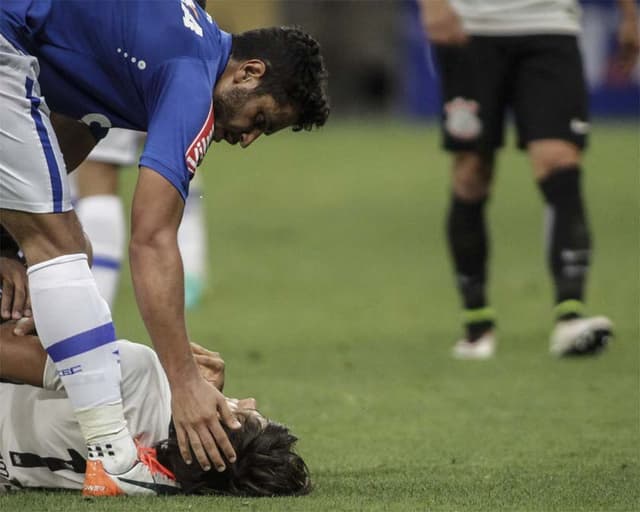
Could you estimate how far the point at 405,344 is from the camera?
22.7 ft

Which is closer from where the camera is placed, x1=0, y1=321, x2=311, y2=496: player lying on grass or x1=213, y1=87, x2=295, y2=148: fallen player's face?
x1=0, y1=321, x2=311, y2=496: player lying on grass

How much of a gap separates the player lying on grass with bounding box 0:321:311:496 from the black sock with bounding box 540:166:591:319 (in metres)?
2.53

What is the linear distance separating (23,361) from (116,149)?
2.52 m

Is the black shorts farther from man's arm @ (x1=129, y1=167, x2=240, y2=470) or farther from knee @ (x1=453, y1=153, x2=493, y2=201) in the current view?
man's arm @ (x1=129, y1=167, x2=240, y2=470)

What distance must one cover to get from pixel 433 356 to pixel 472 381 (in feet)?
2.13

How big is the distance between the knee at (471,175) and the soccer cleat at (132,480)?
3002 millimetres

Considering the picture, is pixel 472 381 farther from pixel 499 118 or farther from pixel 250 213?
pixel 250 213

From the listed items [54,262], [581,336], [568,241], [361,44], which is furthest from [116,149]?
[361,44]

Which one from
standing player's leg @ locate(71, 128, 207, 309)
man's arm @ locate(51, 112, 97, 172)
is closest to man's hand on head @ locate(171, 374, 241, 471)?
man's arm @ locate(51, 112, 97, 172)

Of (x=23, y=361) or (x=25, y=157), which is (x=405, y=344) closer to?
(x=23, y=361)

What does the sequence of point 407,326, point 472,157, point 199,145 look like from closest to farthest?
point 199,145
point 472,157
point 407,326

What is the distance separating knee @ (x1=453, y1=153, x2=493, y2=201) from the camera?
667 centimetres

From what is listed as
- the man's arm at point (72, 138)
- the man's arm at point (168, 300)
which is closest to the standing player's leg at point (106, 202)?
the man's arm at point (72, 138)

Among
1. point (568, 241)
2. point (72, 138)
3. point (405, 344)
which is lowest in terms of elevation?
point (405, 344)
